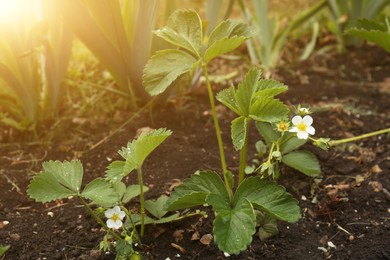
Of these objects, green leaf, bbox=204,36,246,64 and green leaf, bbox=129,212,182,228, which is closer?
green leaf, bbox=204,36,246,64

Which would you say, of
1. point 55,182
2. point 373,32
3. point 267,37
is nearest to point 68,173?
point 55,182

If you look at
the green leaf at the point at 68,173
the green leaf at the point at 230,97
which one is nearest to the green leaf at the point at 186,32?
the green leaf at the point at 230,97

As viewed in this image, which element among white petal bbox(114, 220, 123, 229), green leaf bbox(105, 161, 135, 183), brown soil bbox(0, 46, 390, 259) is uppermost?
green leaf bbox(105, 161, 135, 183)

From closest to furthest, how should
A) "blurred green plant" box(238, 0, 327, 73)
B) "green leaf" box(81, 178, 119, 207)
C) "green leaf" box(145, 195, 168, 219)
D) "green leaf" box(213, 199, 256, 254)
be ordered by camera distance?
1. "green leaf" box(213, 199, 256, 254)
2. "green leaf" box(81, 178, 119, 207)
3. "green leaf" box(145, 195, 168, 219)
4. "blurred green plant" box(238, 0, 327, 73)

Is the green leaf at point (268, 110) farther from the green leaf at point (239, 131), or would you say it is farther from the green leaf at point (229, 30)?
the green leaf at point (229, 30)

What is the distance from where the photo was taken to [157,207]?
52.9 inches

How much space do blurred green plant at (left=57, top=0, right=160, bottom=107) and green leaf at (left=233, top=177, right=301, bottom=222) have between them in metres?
0.58

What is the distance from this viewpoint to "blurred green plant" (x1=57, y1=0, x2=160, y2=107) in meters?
1.57

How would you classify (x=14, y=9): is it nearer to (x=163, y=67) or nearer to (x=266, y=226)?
Answer: (x=163, y=67)

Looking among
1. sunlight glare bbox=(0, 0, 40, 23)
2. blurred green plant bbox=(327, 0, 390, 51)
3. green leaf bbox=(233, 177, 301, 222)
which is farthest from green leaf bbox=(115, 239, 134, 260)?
blurred green plant bbox=(327, 0, 390, 51)

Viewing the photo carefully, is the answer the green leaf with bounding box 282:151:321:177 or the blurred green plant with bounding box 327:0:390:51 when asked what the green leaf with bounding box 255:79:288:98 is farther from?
the blurred green plant with bounding box 327:0:390:51

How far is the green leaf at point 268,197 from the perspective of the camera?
45.9 inches

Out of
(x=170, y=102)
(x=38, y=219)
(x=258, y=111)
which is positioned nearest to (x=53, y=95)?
(x=170, y=102)

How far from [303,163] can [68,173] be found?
0.56 m
